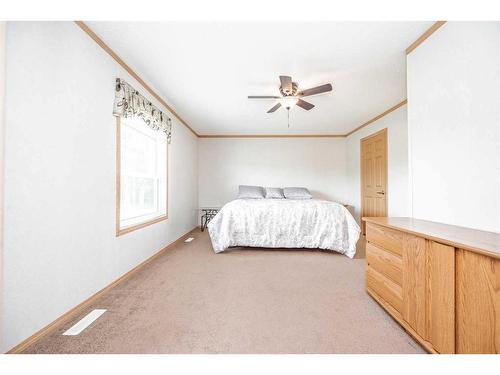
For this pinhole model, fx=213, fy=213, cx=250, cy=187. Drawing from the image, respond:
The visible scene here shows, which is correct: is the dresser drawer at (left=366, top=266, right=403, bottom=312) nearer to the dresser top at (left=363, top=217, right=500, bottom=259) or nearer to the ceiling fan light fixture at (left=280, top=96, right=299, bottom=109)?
the dresser top at (left=363, top=217, right=500, bottom=259)

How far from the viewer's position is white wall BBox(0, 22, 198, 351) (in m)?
1.19

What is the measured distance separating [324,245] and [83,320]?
9.25 feet

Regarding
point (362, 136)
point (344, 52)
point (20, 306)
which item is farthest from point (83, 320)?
point (362, 136)

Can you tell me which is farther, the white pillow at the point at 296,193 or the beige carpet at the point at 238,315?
the white pillow at the point at 296,193

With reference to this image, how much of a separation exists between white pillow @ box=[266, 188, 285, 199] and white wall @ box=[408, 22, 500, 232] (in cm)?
305

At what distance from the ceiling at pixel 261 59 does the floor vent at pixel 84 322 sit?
7.22 ft

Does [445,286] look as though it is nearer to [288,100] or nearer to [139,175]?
[288,100]

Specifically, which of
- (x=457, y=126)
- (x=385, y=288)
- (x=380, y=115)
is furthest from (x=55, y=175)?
(x=380, y=115)

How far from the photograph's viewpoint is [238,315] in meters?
1.57

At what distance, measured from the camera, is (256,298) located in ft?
5.99

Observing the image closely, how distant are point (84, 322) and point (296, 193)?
4.08 metres

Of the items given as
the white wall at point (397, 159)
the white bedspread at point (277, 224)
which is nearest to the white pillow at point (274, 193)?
the white bedspread at point (277, 224)

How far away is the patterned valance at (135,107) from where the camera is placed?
80.8 inches

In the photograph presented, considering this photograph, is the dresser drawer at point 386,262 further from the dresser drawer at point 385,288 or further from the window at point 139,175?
the window at point 139,175
